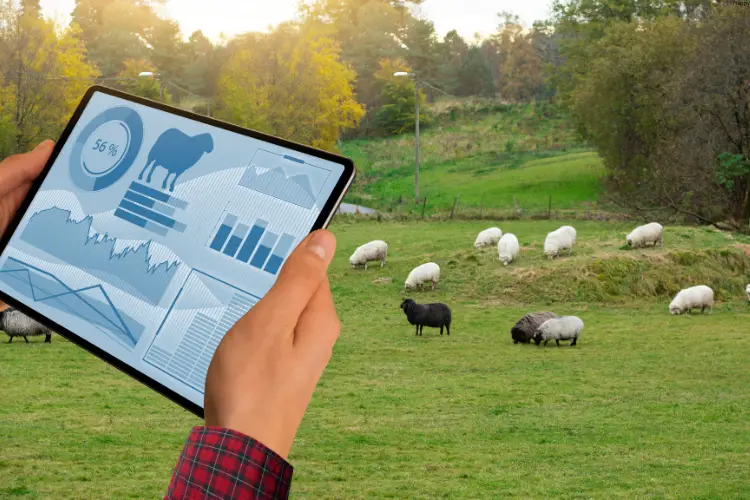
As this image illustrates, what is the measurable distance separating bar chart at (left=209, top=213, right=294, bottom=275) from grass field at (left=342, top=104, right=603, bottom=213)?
4603 centimetres

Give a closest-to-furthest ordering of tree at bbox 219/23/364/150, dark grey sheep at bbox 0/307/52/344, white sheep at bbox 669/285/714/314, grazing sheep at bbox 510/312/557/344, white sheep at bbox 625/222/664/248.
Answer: dark grey sheep at bbox 0/307/52/344 → grazing sheep at bbox 510/312/557/344 → white sheep at bbox 669/285/714/314 → white sheep at bbox 625/222/664/248 → tree at bbox 219/23/364/150

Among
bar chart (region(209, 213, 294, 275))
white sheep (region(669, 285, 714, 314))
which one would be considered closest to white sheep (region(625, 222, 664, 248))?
white sheep (region(669, 285, 714, 314))

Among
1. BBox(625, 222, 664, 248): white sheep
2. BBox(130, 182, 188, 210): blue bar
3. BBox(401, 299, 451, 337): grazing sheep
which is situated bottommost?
BBox(401, 299, 451, 337): grazing sheep

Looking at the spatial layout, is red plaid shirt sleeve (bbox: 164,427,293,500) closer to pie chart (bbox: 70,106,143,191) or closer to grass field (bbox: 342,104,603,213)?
pie chart (bbox: 70,106,143,191)

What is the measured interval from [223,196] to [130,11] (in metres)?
88.0

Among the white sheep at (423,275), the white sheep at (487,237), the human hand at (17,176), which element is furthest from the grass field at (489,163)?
the human hand at (17,176)

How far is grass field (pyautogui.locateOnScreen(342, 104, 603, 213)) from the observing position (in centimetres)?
5425

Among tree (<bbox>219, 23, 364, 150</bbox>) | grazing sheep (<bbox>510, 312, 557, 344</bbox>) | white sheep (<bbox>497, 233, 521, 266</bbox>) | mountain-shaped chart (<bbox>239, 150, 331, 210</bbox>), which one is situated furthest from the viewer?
tree (<bbox>219, 23, 364, 150</bbox>)

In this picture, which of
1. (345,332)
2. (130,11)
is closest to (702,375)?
(345,332)

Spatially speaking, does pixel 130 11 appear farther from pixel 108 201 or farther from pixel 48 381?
pixel 108 201

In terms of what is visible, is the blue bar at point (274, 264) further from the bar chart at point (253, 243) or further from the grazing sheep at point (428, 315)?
the grazing sheep at point (428, 315)

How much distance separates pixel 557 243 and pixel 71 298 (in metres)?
25.6

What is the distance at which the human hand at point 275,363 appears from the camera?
150 centimetres

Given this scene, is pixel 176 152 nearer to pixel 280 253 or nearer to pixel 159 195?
pixel 159 195
